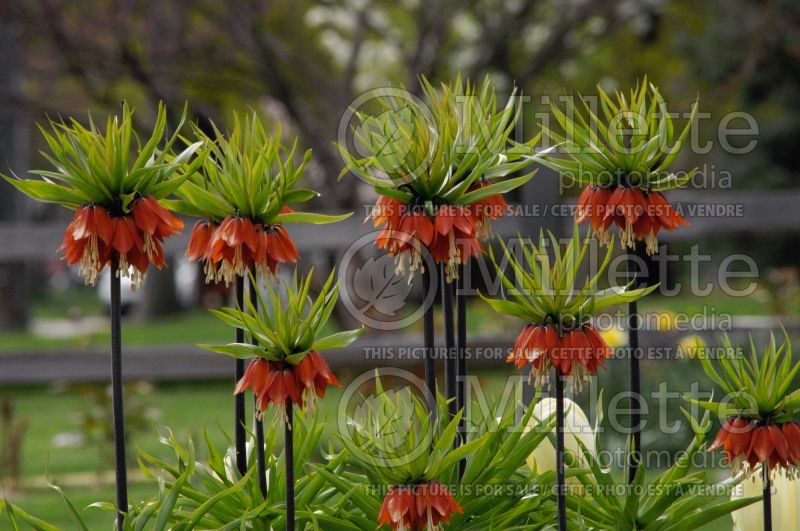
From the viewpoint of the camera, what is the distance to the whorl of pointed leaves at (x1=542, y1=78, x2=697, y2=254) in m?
1.54

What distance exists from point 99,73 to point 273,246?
7074 millimetres

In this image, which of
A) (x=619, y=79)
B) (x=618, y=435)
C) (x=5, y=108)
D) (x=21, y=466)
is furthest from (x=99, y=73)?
(x=619, y=79)

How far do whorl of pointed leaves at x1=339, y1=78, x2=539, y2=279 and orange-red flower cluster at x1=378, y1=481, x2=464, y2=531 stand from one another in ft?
1.04

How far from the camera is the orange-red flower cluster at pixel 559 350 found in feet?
4.78

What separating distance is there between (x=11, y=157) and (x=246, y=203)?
10493 mm

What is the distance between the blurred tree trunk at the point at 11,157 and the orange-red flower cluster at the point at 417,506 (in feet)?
Result: 24.7

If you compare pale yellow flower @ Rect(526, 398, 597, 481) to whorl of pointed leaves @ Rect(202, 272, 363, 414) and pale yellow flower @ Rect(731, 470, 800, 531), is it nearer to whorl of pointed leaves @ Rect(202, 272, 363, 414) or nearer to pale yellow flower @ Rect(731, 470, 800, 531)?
pale yellow flower @ Rect(731, 470, 800, 531)

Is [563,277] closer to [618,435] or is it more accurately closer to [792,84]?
[618,435]

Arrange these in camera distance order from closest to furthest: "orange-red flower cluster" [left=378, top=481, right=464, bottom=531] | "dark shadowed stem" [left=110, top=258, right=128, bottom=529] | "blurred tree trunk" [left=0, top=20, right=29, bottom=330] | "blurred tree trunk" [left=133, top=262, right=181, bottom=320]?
"orange-red flower cluster" [left=378, top=481, right=464, bottom=531]
"dark shadowed stem" [left=110, top=258, right=128, bottom=529]
"blurred tree trunk" [left=0, top=20, right=29, bottom=330]
"blurred tree trunk" [left=133, top=262, right=181, bottom=320]

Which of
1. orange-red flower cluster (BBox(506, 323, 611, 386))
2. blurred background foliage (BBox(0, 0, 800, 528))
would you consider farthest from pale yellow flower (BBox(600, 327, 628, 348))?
orange-red flower cluster (BBox(506, 323, 611, 386))

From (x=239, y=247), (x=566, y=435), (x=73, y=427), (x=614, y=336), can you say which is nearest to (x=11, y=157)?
(x=73, y=427)

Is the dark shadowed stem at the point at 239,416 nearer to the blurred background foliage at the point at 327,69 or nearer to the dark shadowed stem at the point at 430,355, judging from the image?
the dark shadowed stem at the point at 430,355

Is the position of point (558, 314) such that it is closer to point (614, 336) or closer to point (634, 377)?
point (634, 377)

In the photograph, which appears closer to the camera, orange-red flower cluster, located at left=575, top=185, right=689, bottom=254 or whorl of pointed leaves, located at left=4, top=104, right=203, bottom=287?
whorl of pointed leaves, located at left=4, top=104, right=203, bottom=287
